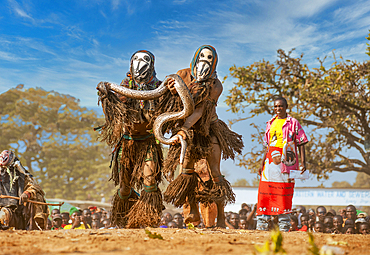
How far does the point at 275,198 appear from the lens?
16.6 feet

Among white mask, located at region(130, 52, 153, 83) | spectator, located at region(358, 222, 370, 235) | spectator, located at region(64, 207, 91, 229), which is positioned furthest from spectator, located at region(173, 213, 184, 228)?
white mask, located at region(130, 52, 153, 83)

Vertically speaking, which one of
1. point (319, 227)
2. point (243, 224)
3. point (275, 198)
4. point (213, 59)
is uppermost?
point (213, 59)

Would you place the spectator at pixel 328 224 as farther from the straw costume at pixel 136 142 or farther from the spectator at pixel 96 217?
the spectator at pixel 96 217

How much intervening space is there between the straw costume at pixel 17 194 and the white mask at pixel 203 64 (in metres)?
3.94

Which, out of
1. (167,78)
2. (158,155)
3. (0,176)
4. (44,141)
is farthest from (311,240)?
(44,141)

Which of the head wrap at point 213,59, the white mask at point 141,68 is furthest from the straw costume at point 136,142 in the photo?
the head wrap at point 213,59

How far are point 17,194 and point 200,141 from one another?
12.8 feet

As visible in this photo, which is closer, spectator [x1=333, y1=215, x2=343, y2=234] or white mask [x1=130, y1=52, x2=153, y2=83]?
white mask [x1=130, y1=52, x2=153, y2=83]

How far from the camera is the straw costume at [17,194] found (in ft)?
21.2

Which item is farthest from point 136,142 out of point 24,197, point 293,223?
point 293,223

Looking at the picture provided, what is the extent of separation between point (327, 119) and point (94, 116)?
1930 cm

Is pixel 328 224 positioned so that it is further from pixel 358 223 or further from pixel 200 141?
pixel 200 141

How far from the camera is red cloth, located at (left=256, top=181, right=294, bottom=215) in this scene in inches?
197

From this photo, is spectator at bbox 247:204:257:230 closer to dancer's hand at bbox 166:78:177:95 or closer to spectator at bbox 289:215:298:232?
spectator at bbox 289:215:298:232
